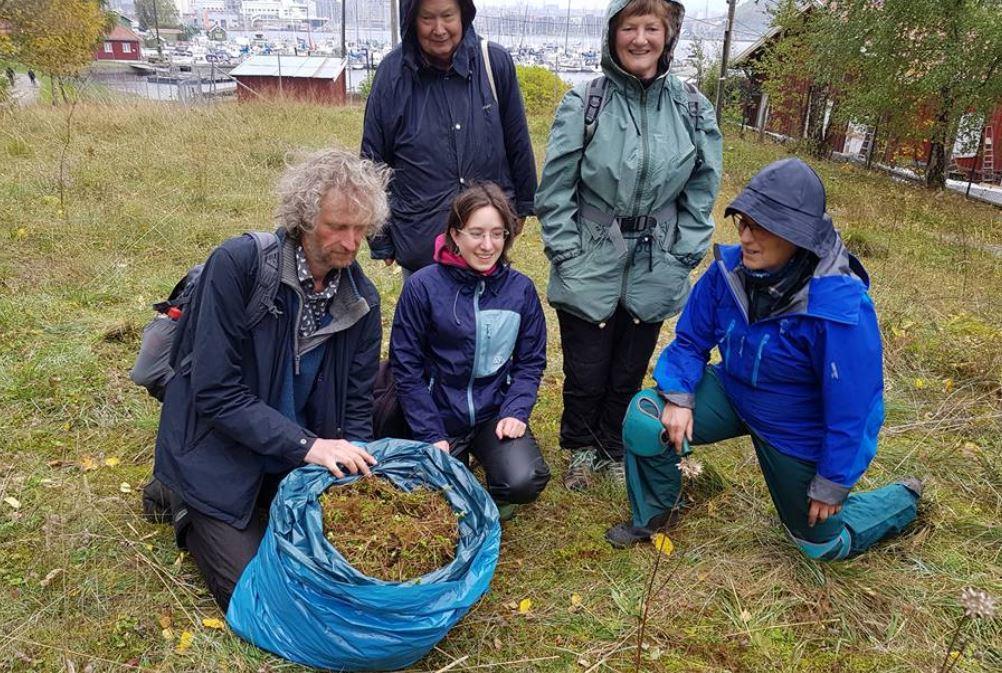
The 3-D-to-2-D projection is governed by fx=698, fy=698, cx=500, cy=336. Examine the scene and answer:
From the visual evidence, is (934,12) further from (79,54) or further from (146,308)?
(79,54)

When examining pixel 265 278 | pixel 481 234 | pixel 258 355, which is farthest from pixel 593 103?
pixel 258 355

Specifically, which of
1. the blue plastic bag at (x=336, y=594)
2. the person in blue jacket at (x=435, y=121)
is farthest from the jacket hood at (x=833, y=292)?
the person in blue jacket at (x=435, y=121)

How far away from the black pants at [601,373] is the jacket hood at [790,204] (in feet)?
2.98

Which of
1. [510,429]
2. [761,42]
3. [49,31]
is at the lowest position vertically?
[510,429]

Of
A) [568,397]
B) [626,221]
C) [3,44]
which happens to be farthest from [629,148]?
[3,44]

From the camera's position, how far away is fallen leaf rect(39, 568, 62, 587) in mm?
2289

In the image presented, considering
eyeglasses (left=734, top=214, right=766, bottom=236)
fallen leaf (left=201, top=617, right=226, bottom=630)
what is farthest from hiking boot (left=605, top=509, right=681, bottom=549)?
fallen leaf (left=201, top=617, right=226, bottom=630)

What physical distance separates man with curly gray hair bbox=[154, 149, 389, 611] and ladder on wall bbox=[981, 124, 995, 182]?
672 inches

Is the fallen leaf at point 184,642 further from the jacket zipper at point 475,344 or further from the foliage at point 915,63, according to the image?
the foliage at point 915,63

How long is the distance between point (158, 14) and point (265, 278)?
105906mm

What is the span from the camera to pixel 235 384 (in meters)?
2.25

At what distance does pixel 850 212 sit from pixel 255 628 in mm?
9999

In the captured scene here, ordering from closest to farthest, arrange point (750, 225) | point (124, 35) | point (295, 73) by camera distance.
→ point (750, 225), point (295, 73), point (124, 35)

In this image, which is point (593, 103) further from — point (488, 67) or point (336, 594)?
point (336, 594)
